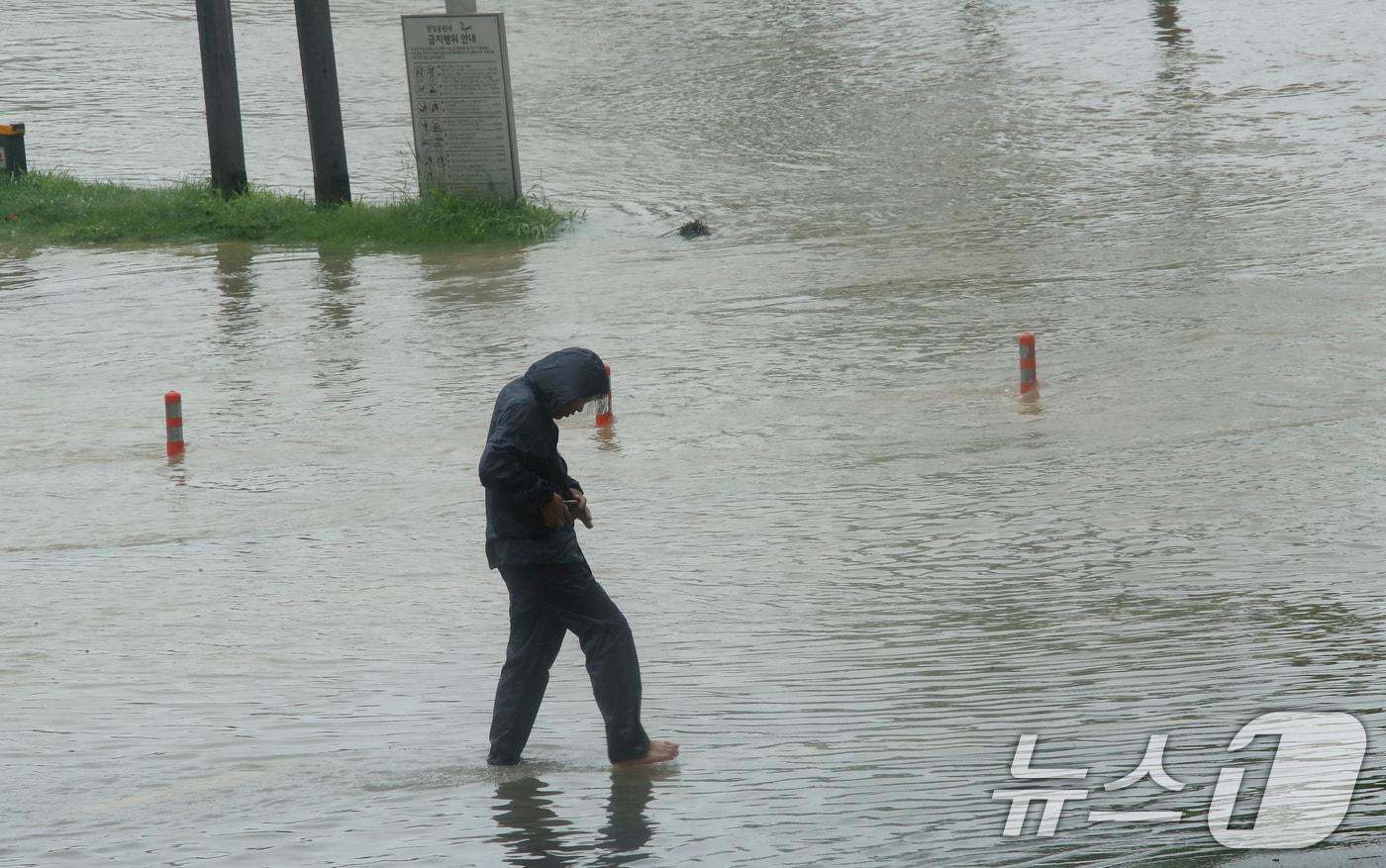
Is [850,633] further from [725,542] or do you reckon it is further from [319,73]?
[319,73]

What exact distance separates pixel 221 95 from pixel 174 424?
1021cm

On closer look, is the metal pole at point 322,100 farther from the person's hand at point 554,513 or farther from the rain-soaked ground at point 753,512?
the person's hand at point 554,513

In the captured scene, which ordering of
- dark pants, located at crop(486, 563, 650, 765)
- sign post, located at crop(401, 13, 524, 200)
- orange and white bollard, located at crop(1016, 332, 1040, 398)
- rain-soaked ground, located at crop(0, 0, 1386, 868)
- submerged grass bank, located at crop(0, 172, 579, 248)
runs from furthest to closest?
1. submerged grass bank, located at crop(0, 172, 579, 248)
2. sign post, located at crop(401, 13, 524, 200)
3. orange and white bollard, located at crop(1016, 332, 1040, 398)
4. dark pants, located at crop(486, 563, 650, 765)
5. rain-soaked ground, located at crop(0, 0, 1386, 868)

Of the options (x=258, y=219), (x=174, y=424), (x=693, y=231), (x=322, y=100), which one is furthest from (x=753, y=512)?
(x=258, y=219)

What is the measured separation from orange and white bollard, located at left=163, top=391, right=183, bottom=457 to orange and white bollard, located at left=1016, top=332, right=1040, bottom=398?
546cm

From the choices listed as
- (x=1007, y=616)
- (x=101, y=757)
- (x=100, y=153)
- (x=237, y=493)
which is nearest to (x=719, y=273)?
(x=237, y=493)

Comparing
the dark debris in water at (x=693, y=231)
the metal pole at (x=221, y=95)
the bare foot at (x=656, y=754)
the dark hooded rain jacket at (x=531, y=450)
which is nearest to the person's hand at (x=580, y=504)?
the dark hooded rain jacket at (x=531, y=450)

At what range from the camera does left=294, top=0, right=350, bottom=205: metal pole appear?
1909 centimetres

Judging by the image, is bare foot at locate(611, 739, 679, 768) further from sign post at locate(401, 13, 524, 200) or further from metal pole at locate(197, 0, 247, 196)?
metal pole at locate(197, 0, 247, 196)

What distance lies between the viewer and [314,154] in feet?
65.7

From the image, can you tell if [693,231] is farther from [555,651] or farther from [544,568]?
[544,568]

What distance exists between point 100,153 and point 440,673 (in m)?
20.4

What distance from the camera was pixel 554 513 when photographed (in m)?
5.73

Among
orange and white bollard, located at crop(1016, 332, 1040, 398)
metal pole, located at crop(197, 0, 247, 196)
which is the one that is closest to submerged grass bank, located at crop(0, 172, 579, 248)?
metal pole, located at crop(197, 0, 247, 196)
